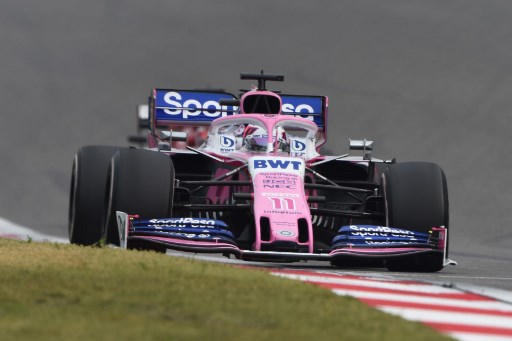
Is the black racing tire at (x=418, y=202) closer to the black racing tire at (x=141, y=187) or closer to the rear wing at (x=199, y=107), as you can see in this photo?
the black racing tire at (x=141, y=187)

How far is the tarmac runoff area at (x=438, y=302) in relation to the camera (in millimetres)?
6109

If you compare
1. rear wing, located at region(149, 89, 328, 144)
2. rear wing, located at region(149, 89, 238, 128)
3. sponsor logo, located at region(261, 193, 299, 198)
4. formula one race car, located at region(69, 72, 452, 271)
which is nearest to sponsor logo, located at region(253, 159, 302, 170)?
formula one race car, located at region(69, 72, 452, 271)

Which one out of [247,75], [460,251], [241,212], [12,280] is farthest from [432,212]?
[460,251]

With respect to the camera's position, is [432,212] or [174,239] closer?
[174,239]

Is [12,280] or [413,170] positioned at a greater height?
[413,170]

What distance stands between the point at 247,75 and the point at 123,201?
3.79 meters

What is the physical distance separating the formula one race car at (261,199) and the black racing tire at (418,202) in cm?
1

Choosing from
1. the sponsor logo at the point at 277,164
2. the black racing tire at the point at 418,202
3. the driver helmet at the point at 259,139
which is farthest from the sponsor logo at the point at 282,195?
the driver helmet at the point at 259,139

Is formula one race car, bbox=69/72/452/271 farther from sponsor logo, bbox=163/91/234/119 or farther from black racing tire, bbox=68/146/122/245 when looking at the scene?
sponsor logo, bbox=163/91/234/119

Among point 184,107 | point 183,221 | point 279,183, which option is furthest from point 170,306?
point 184,107

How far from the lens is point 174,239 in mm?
10719

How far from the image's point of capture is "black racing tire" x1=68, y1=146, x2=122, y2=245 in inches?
511

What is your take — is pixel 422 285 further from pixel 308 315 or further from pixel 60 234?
pixel 60 234

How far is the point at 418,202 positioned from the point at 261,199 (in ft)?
5.61
